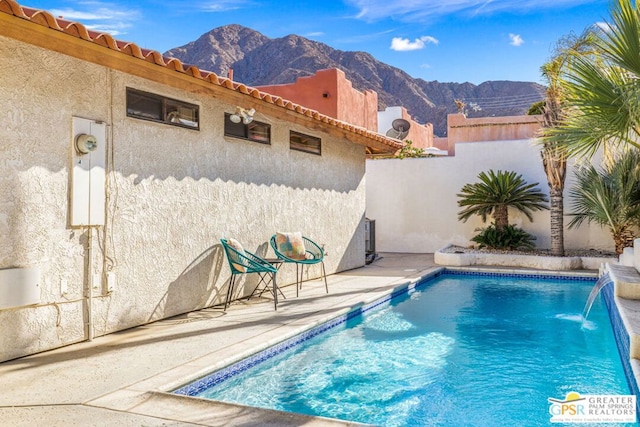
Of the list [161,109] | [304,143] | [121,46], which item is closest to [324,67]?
[304,143]

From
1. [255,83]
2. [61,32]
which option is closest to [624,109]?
[61,32]

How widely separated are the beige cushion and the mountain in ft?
217

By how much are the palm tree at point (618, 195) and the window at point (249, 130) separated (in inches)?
302

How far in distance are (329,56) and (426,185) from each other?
65760 mm

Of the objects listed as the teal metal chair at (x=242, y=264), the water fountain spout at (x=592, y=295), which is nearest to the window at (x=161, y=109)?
the teal metal chair at (x=242, y=264)

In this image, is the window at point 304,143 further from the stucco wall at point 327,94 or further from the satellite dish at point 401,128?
the satellite dish at point 401,128

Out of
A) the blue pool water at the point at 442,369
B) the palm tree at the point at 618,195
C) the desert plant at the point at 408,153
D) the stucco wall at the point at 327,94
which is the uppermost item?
the stucco wall at the point at 327,94

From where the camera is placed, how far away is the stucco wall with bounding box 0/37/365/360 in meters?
5.77

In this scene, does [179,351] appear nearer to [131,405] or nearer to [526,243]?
[131,405]

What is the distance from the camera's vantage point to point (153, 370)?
531cm

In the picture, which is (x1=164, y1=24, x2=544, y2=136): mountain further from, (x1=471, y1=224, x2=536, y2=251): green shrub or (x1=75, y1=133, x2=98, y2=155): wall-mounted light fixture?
(x1=75, y1=133, x2=98, y2=155): wall-mounted light fixture

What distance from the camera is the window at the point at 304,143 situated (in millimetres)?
11280

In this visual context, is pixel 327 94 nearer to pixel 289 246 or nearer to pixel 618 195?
pixel 618 195

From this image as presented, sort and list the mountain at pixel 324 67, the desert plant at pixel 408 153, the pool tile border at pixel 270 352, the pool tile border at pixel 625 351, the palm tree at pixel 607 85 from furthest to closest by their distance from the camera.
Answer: the mountain at pixel 324 67, the desert plant at pixel 408 153, the palm tree at pixel 607 85, the pool tile border at pixel 270 352, the pool tile border at pixel 625 351
